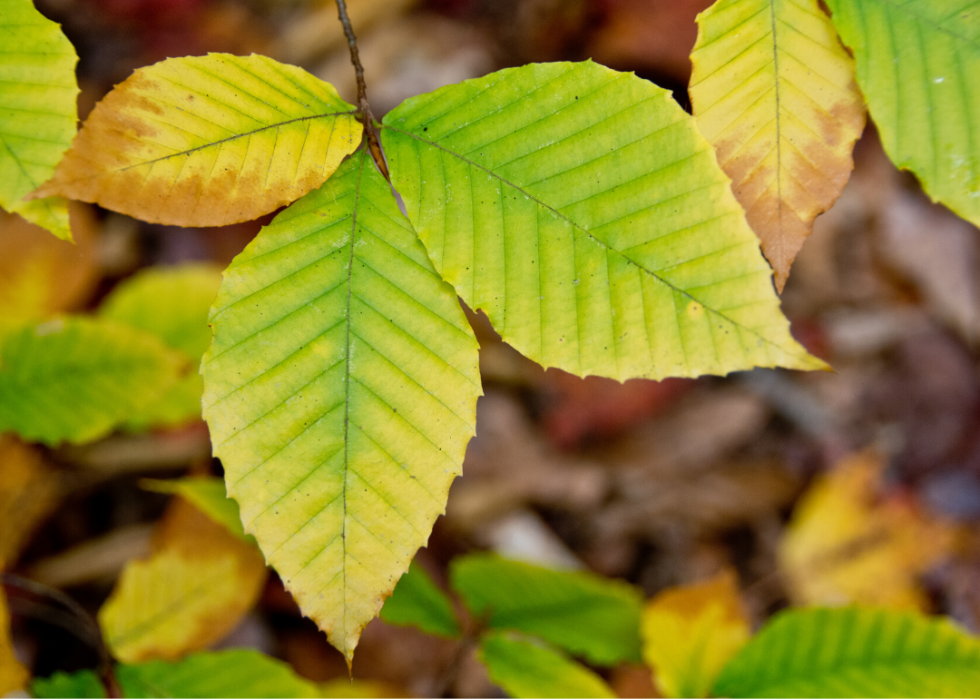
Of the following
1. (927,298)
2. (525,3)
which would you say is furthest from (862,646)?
(525,3)

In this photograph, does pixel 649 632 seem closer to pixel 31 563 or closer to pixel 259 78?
pixel 259 78

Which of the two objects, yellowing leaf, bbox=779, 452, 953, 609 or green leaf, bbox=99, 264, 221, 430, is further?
yellowing leaf, bbox=779, 452, 953, 609

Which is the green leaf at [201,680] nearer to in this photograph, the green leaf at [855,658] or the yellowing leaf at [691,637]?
the yellowing leaf at [691,637]

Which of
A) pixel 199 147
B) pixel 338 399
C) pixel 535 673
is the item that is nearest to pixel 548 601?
pixel 535 673

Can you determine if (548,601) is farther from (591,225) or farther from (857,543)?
(857,543)

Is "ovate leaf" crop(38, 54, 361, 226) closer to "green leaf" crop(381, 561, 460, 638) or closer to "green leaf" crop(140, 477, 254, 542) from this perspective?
"green leaf" crop(140, 477, 254, 542)

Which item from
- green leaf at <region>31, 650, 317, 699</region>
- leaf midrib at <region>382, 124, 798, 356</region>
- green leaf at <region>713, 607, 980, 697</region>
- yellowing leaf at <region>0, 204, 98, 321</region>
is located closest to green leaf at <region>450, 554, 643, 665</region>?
Answer: green leaf at <region>713, 607, 980, 697</region>
